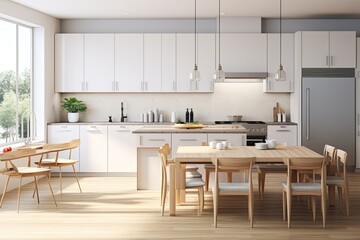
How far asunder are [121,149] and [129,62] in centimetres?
161

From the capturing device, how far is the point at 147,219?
20.5ft

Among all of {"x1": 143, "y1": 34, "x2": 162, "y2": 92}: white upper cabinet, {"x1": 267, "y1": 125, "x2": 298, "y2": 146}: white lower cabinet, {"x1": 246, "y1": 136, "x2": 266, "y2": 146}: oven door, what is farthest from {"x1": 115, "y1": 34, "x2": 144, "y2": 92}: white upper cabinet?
{"x1": 267, "y1": 125, "x2": 298, "y2": 146}: white lower cabinet

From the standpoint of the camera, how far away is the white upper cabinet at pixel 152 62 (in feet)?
33.3

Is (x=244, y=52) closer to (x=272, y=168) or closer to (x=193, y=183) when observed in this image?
(x=272, y=168)

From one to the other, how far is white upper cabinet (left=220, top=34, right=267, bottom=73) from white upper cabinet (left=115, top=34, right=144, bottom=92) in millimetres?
1498

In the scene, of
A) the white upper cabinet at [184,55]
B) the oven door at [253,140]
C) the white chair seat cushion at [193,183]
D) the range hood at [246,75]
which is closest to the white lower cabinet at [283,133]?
the oven door at [253,140]

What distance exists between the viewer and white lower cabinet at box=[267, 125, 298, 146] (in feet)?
32.6

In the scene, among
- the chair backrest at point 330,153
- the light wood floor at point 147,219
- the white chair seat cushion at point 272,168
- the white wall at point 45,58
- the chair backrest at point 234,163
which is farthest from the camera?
the white wall at point 45,58

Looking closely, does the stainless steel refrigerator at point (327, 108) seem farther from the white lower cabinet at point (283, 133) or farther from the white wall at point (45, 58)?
the white wall at point (45, 58)

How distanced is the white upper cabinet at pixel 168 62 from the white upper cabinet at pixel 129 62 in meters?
0.38

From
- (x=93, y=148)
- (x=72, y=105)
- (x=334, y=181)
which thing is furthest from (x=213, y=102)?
(x=334, y=181)

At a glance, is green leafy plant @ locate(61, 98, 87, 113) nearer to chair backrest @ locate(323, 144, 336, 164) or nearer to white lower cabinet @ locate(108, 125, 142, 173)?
white lower cabinet @ locate(108, 125, 142, 173)

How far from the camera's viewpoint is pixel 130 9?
946 cm

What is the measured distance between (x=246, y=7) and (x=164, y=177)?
3.84 metres
